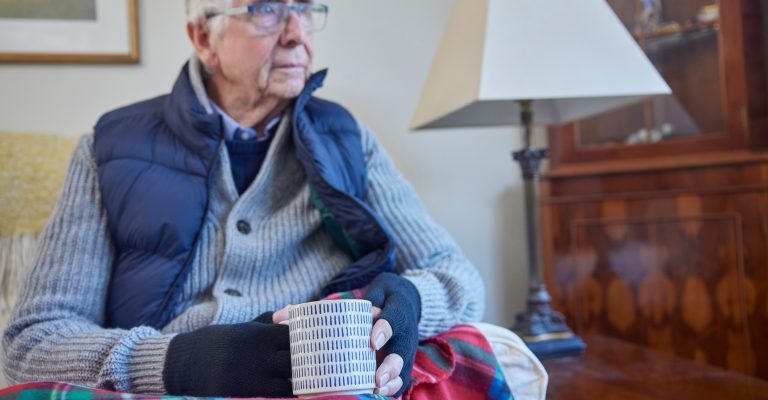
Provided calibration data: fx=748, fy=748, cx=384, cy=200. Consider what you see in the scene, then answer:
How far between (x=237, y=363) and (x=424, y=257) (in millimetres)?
445

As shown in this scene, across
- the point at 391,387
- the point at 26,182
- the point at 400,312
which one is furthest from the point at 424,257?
the point at 26,182

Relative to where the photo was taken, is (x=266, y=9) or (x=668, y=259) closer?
(x=266, y=9)

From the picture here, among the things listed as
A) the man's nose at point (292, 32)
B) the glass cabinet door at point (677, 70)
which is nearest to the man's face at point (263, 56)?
the man's nose at point (292, 32)

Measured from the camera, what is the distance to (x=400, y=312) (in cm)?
83

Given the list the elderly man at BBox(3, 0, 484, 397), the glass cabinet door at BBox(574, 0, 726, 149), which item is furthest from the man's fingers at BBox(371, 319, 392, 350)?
the glass cabinet door at BBox(574, 0, 726, 149)

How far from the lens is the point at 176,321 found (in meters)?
1.04

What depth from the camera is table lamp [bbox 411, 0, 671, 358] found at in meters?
1.34

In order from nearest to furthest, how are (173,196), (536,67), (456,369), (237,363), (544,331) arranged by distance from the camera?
(237,363), (456,369), (173,196), (536,67), (544,331)

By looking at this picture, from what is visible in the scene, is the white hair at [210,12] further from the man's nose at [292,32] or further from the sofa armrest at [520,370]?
the sofa armrest at [520,370]

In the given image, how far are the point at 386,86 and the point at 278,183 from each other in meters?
0.75

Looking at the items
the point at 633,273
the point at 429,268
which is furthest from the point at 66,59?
the point at 633,273

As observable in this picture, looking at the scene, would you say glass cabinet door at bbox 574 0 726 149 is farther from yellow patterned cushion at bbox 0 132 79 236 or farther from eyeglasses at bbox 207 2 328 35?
yellow patterned cushion at bbox 0 132 79 236

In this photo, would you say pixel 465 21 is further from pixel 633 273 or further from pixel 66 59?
pixel 66 59

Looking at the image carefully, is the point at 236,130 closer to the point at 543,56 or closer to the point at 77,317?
the point at 77,317
